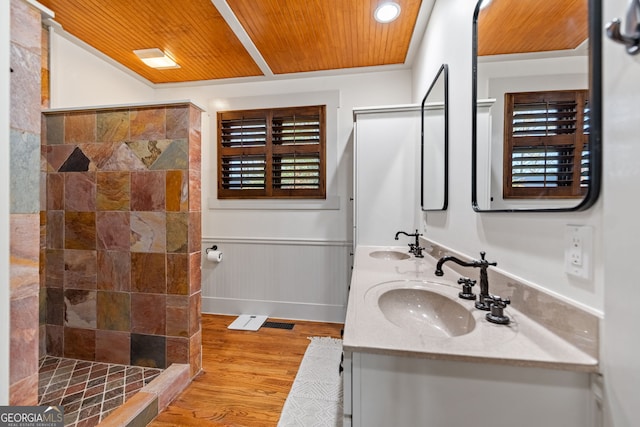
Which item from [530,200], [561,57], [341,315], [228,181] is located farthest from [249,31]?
[341,315]

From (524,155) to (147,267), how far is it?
2.17 m

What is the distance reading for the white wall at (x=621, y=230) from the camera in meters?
0.50

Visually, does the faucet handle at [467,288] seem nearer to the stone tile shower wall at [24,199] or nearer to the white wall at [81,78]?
the stone tile shower wall at [24,199]

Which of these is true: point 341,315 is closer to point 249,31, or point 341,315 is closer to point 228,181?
point 228,181

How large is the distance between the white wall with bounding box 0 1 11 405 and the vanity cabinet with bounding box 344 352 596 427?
98 cm

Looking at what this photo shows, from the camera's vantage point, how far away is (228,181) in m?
2.94

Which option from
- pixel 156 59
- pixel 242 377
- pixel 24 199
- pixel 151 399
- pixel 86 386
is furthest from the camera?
pixel 156 59

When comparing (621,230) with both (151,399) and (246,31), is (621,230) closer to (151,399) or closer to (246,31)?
(151,399)

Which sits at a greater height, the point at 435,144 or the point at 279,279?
the point at 435,144

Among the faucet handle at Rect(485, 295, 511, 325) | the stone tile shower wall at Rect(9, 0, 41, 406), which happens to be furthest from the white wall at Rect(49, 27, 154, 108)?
the faucet handle at Rect(485, 295, 511, 325)

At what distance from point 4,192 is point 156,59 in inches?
93.2

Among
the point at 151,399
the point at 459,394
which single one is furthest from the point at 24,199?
the point at 459,394

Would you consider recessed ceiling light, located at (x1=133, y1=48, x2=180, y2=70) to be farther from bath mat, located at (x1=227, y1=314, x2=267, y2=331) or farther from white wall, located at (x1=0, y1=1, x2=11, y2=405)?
bath mat, located at (x1=227, y1=314, x2=267, y2=331)

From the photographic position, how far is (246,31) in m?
2.11
